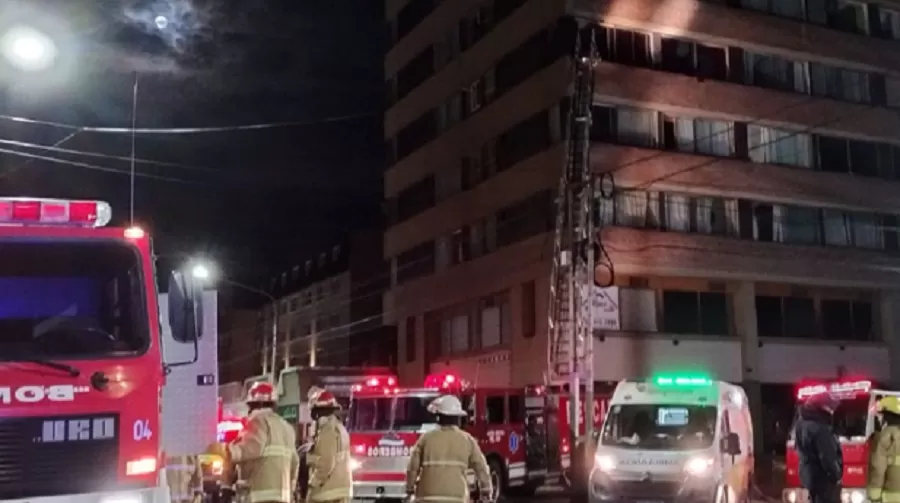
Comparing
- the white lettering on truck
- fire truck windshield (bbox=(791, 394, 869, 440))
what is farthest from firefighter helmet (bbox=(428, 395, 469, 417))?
fire truck windshield (bbox=(791, 394, 869, 440))

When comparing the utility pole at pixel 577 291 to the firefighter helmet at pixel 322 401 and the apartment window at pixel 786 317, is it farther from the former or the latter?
the apartment window at pixel 786 317

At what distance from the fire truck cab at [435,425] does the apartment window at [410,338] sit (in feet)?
61.2

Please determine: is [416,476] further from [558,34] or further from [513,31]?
[513,31]

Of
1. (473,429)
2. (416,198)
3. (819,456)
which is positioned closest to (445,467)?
(819,456)

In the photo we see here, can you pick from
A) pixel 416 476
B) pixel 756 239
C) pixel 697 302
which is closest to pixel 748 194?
pixel 756 239

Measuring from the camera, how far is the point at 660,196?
31.8m

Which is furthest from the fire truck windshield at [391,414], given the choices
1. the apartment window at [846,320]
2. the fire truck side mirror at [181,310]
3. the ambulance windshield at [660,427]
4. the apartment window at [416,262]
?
the apartment window at [846,320]

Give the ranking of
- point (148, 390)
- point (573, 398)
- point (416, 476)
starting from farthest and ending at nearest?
point (573, 398), point (416, 476), point (148, 390)

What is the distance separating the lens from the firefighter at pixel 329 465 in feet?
25.5

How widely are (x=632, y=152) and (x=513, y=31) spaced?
600 cm

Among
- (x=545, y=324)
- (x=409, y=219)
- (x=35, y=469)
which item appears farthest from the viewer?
(x=409, y=219)

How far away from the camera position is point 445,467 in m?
6.96

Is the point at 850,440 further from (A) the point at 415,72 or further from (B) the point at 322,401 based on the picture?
(A) the point at 415,72

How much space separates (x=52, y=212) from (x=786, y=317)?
31076 millimetres
